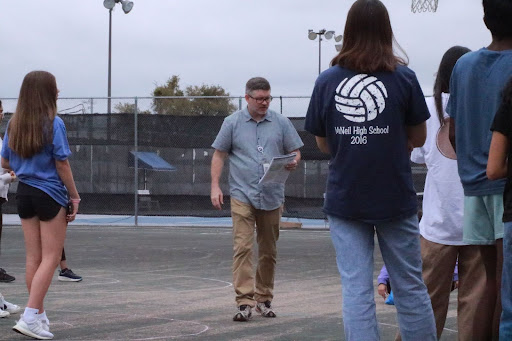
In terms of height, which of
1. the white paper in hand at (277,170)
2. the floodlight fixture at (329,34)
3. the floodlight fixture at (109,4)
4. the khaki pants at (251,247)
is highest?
the floodlight fixture at (109,4)

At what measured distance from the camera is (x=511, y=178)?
14.4ft

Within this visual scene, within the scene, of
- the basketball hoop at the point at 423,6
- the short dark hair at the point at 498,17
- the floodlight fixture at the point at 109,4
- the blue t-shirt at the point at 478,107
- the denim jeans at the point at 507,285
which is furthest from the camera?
the floodlight fixture at the point at 109,4

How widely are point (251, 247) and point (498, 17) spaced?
4.20 metres

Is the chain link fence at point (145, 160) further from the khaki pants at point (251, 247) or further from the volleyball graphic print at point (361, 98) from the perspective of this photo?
the volleyball graphic print at point (361, 98)

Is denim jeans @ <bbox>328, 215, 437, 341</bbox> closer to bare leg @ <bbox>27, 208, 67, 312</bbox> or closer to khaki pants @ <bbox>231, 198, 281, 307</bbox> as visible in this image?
bare leg @ <bbox>27, 208, 67, 312</bbox>

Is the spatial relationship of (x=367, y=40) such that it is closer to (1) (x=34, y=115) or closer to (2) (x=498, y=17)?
(2) (x=498, y=17)

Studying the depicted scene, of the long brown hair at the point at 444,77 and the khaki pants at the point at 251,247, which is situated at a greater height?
the long brown hair at the point at 444,77

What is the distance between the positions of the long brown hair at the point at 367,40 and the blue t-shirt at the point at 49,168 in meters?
2.92

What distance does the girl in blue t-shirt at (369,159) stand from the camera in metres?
5.00

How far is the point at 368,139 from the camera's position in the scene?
4984 mm

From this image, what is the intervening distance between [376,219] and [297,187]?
16.9m

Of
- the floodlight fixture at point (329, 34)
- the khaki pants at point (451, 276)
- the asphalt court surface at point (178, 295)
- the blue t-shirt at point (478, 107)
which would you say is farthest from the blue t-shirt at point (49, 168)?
the floodlight fixture at point (329, 34)

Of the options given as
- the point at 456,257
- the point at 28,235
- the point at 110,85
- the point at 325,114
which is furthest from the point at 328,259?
the point at 110,85

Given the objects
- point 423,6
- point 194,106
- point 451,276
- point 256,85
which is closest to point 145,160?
point 194,106
